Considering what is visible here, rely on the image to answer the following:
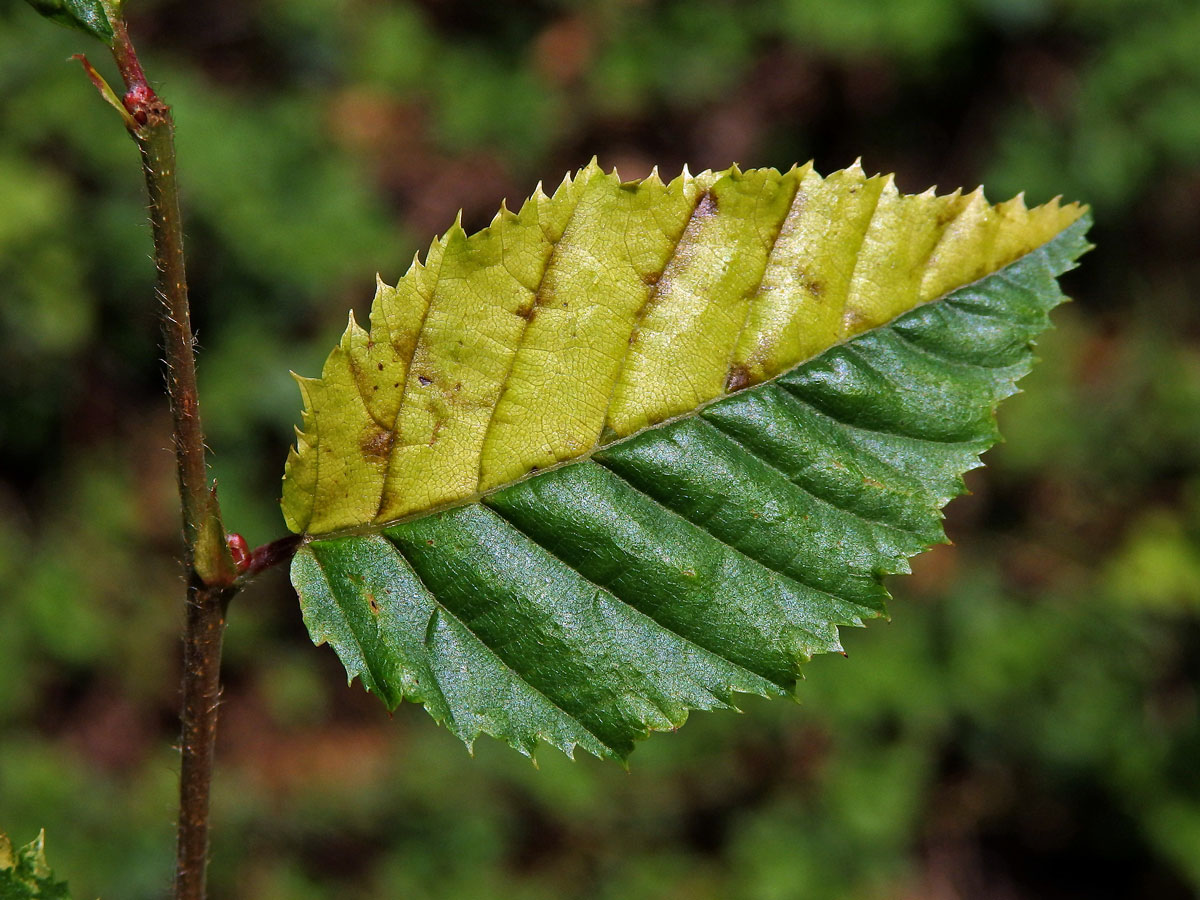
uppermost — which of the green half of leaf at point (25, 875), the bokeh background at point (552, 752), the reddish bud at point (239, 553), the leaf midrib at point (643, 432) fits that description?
the bokeh background at point (552, 752)

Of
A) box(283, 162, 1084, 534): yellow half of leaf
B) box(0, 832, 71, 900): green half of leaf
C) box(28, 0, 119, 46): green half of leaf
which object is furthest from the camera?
box(283, 162, 1084, 534): yellow half of leaf

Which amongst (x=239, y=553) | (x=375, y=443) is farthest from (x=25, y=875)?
(x=375, y=443)

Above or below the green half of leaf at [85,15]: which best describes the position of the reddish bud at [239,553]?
below

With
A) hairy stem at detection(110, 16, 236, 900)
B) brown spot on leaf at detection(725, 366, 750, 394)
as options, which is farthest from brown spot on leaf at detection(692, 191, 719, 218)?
hairy stem at detection(110, 16, 236, 900)

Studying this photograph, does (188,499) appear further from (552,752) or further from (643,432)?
(552,752)

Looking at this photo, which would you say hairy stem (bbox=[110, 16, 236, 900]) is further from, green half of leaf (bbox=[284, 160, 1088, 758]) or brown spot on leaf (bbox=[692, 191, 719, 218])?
brown spot on leaf (bbox=[692, 191, 719, 218])

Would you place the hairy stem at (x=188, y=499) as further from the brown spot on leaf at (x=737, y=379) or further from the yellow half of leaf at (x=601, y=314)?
the brown spot on leaf at (x=737, y=379)

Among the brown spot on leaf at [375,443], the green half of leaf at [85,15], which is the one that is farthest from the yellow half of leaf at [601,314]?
the green half of leaf at [85,15]
